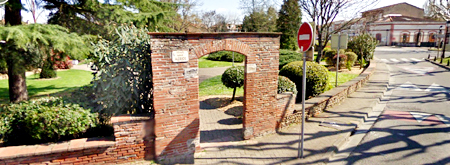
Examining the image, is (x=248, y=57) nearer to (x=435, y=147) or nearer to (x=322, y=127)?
(x=322, y=127)

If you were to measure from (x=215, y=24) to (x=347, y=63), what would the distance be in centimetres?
2843

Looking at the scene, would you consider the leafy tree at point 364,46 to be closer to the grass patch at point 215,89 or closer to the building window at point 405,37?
the grass patch at point 215,89

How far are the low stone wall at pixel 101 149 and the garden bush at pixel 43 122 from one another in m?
0.21

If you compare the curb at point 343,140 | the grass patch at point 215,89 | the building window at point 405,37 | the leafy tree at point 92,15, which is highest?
the building window at point 405,37

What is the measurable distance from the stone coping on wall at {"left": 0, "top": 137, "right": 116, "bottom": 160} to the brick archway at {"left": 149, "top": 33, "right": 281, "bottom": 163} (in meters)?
0.98

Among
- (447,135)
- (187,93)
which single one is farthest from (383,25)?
(187,93)

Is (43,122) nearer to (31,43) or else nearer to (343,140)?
(31,43)

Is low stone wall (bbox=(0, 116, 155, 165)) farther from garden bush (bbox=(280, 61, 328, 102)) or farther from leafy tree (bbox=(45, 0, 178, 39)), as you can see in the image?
garden bush (bbox=(280, 61, 328, 102))

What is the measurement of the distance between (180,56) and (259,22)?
27.8 m

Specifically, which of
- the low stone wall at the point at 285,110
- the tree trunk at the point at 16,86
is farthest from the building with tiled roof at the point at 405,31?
the tree trunk at the point at 16,86

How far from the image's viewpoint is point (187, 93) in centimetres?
507

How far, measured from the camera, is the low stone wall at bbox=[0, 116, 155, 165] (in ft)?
14.0

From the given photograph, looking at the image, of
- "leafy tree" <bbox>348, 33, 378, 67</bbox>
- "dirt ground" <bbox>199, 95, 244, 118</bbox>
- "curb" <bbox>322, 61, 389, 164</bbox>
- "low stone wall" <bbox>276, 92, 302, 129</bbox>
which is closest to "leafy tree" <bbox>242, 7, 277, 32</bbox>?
"leafy tree" <bbox>348, 33, 378, 67</bbox>

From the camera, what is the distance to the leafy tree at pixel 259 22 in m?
31.1
